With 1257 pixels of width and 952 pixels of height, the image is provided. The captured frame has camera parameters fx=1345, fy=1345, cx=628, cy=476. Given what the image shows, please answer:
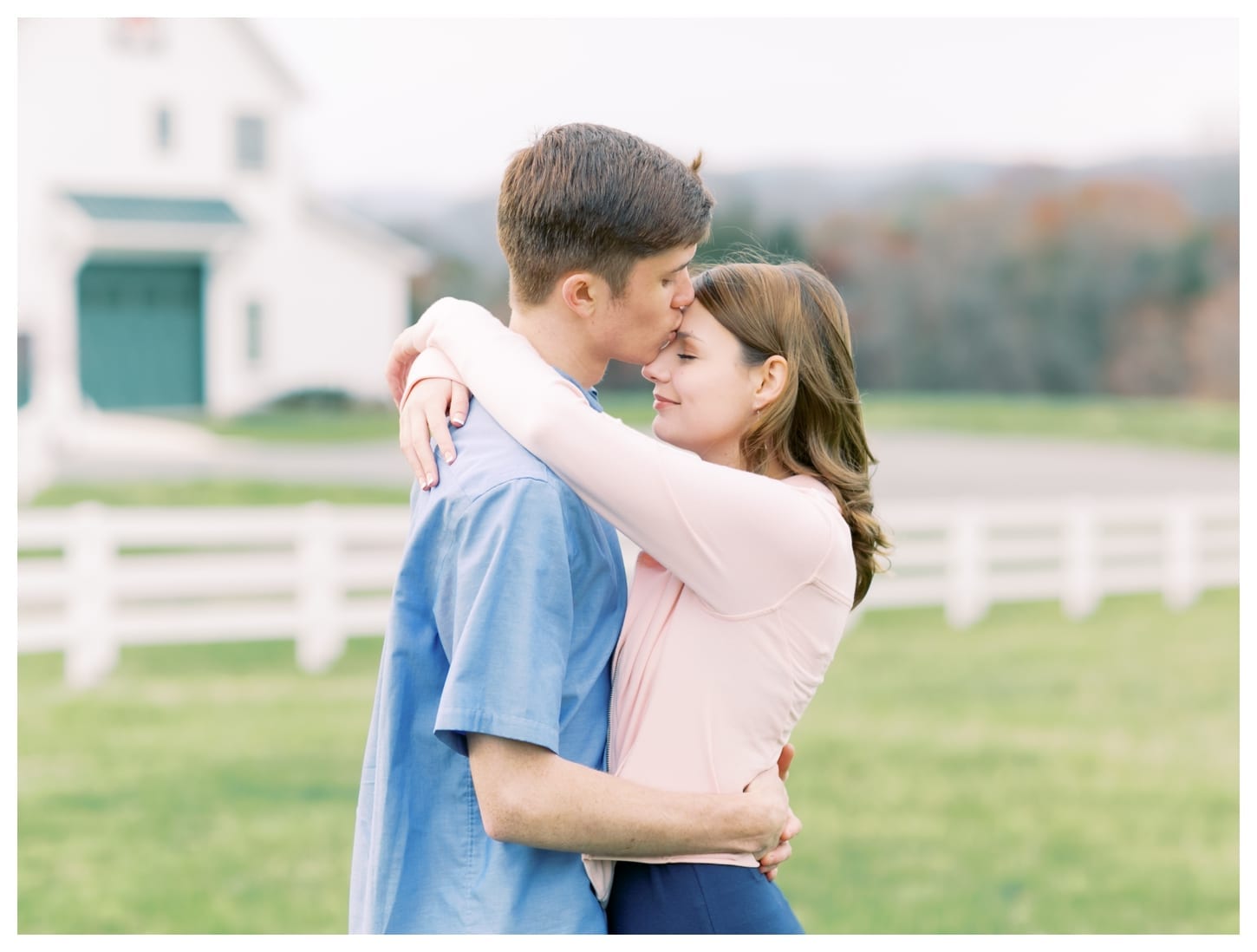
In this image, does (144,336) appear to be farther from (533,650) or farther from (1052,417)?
(533,650)

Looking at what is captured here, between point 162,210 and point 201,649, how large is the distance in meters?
15.9

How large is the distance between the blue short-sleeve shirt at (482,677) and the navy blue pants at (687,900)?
0.24 ft

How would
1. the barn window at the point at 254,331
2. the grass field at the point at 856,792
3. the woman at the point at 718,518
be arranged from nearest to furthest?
the woman at the point at 718,518 → the grass field at the point at 856,792 → the barn window at the point at 254,331

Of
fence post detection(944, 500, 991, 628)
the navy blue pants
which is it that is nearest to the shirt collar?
the navy blue pants

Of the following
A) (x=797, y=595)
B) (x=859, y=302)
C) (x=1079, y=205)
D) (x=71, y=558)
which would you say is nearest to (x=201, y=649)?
(x=71, y=558)

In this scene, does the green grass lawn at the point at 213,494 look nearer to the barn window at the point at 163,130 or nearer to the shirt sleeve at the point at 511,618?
the barn window at the point at 163,130

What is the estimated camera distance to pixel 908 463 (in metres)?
26.5

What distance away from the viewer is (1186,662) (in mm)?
11586

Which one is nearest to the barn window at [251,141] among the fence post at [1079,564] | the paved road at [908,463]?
the paved road at [908,463]

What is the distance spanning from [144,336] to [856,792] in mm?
20794

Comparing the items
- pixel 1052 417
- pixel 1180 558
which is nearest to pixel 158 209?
Result: pixel 1180 558

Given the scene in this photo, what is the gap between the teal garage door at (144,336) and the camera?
24.6 meters
